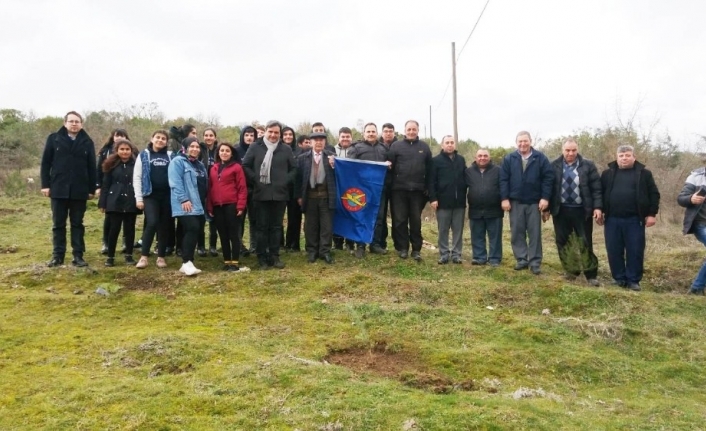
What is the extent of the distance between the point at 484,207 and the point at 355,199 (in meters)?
1.92

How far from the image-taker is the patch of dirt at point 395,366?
4.60m

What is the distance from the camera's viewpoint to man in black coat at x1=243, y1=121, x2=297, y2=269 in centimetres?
795

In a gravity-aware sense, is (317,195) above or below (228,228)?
above

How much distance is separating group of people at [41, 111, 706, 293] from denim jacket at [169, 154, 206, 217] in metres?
0.01

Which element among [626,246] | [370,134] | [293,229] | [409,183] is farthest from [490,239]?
[293,229]

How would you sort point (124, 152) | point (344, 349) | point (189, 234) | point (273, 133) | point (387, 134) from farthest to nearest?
point (387, 134) < point (273, 133) < point (124, 152) < point (189, 234) < point (344, 349)

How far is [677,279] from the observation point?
862 cm

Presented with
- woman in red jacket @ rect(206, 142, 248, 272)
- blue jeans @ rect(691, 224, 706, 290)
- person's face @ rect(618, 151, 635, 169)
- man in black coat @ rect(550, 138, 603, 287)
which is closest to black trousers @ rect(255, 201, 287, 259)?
woman in red jacket @ rect(206, 142, 248, 272)

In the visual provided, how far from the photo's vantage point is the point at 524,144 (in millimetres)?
8125

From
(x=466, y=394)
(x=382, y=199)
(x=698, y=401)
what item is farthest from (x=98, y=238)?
(x=698, y=401)

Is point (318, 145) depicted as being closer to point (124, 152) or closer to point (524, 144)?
point (124, 152)

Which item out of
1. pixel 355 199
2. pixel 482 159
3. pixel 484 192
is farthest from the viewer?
pixel 355 199

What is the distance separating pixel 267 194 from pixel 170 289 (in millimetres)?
1813

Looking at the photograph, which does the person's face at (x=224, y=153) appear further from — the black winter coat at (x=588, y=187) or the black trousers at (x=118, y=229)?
the black winter coat at (x=588, y=187)
